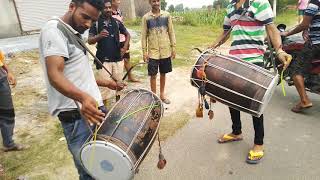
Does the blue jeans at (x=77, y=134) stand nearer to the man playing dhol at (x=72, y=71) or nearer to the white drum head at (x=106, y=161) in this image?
the man playing dhol at (x=72, y=71)

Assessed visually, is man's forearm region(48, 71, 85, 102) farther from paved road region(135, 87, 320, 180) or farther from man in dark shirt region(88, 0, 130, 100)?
man in dark shirt region(88, 0, 130, 100)

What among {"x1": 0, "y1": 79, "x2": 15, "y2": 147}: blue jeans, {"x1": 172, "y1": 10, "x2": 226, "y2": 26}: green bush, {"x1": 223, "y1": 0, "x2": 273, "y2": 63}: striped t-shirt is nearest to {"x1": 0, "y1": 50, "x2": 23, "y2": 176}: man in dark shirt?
{"x1": 0, "y1": 79, "x2": 15, "y2": 147}: blue jeans

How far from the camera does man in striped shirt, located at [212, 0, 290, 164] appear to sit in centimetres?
340

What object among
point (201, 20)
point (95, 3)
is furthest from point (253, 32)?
point (201, 20)

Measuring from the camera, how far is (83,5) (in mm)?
2268

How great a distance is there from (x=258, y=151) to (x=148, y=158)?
3.80 feet

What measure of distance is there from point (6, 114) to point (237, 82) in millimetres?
2551

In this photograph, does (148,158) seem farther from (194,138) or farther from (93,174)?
(93,174)

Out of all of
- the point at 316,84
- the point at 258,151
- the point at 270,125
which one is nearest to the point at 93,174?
the point at 258,151

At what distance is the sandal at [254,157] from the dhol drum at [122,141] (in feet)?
4.61

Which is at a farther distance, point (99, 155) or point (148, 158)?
point (148, 158)

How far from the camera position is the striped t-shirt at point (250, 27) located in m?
3.40

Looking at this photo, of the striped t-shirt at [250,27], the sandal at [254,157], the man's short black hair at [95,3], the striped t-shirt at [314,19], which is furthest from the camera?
the striped t-shirt at [314,19]

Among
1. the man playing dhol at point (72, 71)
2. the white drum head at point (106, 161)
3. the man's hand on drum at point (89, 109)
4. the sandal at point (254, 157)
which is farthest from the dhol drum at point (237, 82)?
the man's hand on drum at point (89, 109)
